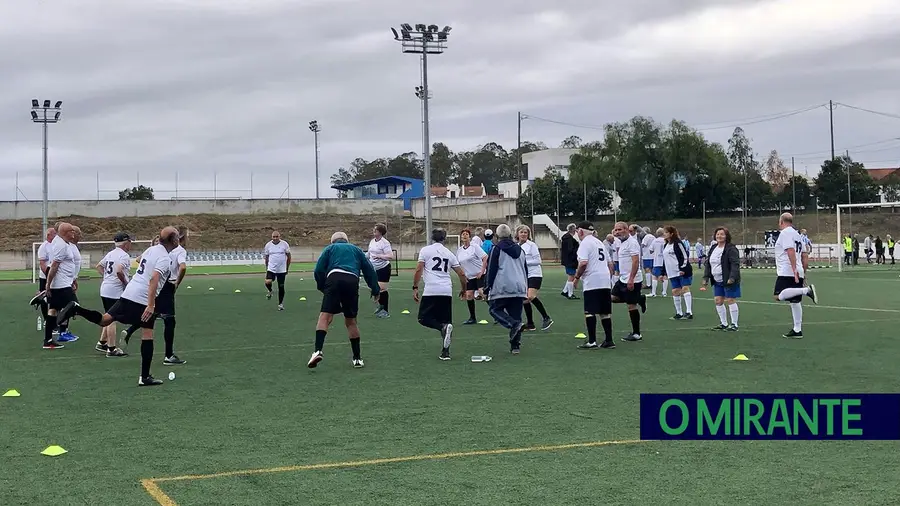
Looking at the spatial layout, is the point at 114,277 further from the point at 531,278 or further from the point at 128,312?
the point at 531,278

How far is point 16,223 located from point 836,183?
70032mm

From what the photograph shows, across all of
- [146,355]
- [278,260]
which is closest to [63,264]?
[146,355]

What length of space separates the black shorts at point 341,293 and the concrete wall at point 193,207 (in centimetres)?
7157

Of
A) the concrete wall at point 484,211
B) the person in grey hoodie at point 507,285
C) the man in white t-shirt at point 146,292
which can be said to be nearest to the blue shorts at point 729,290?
the person in grey hoodie at point 507,285

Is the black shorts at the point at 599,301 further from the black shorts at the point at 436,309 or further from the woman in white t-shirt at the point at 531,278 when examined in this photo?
the black shorts at the point at 436,309

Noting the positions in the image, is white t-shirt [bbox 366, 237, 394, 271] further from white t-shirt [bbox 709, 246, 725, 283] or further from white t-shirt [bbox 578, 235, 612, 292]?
white t-shirt [bbox 578, 235, 612, 292]

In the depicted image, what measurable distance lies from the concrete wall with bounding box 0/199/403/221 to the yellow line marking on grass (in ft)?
253

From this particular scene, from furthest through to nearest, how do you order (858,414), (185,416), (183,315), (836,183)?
1. (836,183)
2. (183,315)
3. (185,416)
4. (858,414)

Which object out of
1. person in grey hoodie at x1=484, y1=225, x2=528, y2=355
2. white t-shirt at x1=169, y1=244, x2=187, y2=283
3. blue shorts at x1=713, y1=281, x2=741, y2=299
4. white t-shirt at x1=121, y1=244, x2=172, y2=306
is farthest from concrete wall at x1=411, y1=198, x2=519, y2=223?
white t-shirt at x1=121, y1=244, x2=172, y2=306

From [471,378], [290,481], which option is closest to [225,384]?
[471,378]

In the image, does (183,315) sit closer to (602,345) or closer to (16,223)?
(602,345)

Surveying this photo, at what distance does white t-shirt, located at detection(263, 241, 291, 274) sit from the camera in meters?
22.0

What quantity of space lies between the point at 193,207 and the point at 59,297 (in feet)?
239

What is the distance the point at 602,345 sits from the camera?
1354cm
